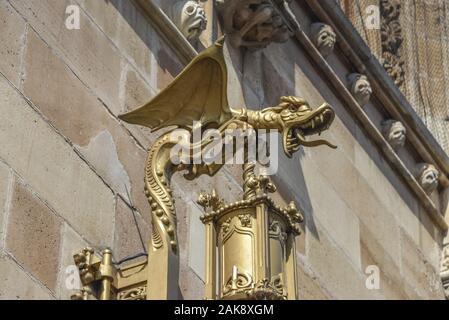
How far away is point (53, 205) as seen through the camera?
6262mm

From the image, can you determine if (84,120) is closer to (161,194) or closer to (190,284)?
(190,284)

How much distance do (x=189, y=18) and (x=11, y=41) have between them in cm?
139

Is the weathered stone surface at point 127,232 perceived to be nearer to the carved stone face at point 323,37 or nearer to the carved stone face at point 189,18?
the carved stone face at point 189,18

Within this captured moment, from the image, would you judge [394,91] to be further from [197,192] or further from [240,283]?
[240,283]

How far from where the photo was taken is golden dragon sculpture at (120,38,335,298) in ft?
19.0

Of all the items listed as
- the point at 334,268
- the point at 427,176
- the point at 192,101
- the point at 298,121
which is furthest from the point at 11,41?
the point at 427,176

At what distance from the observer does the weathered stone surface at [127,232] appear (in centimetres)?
656

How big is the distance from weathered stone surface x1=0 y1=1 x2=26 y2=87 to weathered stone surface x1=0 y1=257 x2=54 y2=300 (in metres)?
0.75

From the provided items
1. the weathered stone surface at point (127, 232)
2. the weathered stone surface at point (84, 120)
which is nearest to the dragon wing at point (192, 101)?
the weathered stone surface at point (84, 120)

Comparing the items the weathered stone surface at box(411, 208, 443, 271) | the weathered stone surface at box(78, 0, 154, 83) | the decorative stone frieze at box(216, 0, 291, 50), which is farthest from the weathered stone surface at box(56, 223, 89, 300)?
the weathered stone surface at box(411, 208, 443, 271)

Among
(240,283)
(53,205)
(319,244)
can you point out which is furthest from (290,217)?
(319,244)

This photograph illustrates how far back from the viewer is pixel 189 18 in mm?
7695

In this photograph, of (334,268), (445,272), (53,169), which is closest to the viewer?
(53,169)

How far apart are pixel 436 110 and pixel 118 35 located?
4.43 meters
